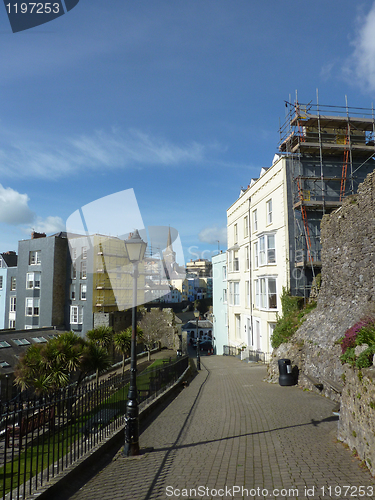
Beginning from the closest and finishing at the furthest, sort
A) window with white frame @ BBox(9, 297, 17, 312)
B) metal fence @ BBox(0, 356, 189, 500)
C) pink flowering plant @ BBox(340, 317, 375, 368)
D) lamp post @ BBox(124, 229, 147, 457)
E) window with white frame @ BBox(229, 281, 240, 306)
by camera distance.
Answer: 1. metal fence @ BBox(0, 356, 189, 500)
2. pink flowering plant @ BBox(340, 317, 375, 368)
3. lamp post @ BBox(124, 229, 147, 457)
4. window with white frame @ BBox(229, 281, 240, 306)
5. window with white frame @ BBox(9, 297, 17, 312)

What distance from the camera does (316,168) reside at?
23250 millimetres

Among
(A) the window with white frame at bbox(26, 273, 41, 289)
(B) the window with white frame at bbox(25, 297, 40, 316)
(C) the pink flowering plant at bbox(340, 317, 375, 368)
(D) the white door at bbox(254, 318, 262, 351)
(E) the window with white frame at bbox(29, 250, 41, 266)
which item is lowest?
(D) the white door at bbox(254, 318, 262, 351)

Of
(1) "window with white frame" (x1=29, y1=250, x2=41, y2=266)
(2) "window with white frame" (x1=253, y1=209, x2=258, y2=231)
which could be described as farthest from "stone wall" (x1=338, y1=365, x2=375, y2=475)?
(1) "window with white frame" (x1=29, y1=250, x2=41, y2=266)

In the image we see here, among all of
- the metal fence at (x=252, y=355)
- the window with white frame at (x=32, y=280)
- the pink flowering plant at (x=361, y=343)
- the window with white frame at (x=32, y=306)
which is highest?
Answer: the window with white frame at (x=32, y=280)

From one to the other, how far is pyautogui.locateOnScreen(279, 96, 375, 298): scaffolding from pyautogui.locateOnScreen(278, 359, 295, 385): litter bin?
305 inches

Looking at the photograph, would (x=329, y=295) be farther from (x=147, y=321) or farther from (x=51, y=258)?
(x=51, y=258)

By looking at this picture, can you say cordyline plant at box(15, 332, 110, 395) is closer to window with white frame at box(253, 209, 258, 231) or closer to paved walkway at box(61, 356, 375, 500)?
paved walkway at box(61, 356, 375, 500)

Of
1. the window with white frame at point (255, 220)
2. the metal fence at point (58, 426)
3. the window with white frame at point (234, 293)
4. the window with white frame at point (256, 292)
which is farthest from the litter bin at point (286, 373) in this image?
the window with white frame at point (234, 293)

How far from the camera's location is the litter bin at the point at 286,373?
47.8 feet

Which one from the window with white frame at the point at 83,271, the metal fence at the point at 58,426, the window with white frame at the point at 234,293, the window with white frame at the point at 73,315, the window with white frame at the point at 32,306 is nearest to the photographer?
the metal fence at the point at 58,426

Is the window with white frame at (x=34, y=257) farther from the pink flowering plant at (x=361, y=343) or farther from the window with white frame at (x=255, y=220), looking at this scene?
the pink flowering plant at (x=361, y=343)

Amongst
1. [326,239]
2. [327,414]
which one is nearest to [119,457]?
[327,414]

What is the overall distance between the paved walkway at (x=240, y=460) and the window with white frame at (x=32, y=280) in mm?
33940

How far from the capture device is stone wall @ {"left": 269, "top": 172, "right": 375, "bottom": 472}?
13.0 m
